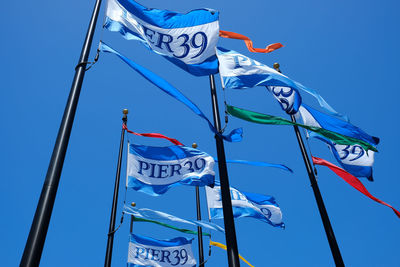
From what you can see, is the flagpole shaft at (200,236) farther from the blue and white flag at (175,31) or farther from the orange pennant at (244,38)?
the blue and white flag at (175,31)

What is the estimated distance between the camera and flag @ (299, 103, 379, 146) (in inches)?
401

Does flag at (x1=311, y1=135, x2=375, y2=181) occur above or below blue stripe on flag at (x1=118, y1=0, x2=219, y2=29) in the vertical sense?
below

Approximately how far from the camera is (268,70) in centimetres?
833

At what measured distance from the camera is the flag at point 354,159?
1077 cm

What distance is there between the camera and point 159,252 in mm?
11156

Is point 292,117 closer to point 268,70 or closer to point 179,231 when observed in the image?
point 268,70

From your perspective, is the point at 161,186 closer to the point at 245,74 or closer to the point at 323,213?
the point at 245,74

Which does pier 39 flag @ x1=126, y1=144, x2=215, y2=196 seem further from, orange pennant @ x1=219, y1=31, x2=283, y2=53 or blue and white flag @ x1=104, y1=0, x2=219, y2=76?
orange pennant @ x1=219, y1=31, x2=283, y2=53

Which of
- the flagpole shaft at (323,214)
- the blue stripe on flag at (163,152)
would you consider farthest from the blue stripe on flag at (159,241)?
the flagpole shaft at (323,214)

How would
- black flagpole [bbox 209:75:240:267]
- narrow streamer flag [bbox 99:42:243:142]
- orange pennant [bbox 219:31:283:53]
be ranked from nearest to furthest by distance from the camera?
black flagpole [bbox 209:75:240:267], narrow streamer flag [bbox 99:42:243:142], orange pennant [bbox 219:31:283:53]

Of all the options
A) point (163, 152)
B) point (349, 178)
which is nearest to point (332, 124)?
point (349, 178)

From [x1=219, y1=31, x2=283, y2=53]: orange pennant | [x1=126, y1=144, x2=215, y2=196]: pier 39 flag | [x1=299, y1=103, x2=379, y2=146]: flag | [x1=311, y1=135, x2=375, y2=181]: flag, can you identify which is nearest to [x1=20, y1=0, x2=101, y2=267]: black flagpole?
[x1=126, y1=144, x2=215, y2=196]: pier 39 flag

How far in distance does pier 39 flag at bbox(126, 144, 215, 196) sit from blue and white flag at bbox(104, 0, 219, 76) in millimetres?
3112

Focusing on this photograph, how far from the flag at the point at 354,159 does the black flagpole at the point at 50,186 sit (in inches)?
351
